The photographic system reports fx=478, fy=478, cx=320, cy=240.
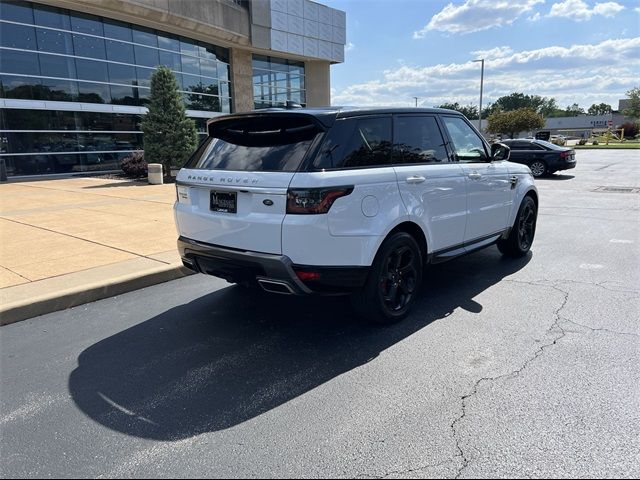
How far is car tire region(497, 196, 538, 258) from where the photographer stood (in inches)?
255

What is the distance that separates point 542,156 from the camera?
19.4 metres

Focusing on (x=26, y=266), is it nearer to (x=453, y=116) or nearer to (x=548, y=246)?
(x=453, y=116)

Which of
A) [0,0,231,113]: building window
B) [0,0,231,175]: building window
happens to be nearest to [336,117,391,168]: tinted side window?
[0,0,231,175]: building window

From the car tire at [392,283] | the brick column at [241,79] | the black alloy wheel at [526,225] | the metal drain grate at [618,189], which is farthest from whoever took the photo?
the brick column at [241,79]

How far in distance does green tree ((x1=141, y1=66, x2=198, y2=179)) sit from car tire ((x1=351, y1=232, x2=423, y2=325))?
50.7 ft

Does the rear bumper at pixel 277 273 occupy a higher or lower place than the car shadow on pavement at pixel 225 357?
higher

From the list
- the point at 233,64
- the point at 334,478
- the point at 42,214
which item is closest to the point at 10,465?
the point at 334,478

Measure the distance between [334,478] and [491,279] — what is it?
395 centimetres

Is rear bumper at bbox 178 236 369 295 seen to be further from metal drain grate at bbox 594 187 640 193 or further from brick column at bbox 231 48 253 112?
brick column at bbox 231 48 253 112

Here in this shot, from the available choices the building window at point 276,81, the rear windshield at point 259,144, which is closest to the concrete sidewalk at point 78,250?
the rear windshield at point 259,144

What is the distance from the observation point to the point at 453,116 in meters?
5.38

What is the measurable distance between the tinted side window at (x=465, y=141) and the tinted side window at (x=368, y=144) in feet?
3.74

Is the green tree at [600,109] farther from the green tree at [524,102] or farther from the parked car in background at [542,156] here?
the parked car in background at [542,156]

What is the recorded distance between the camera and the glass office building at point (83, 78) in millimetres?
19094
